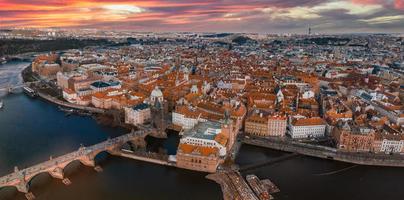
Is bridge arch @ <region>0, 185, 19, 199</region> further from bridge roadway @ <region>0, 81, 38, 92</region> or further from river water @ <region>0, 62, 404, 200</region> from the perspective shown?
bridge roadway @ <region>0, 81, 38, 92</region>

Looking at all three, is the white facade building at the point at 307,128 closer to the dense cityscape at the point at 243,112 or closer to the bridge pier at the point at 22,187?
the dense cityscape at the point at 243,112

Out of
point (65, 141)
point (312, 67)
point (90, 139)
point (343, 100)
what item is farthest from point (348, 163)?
point (312, 67)

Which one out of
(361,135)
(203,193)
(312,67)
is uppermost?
(312,67)

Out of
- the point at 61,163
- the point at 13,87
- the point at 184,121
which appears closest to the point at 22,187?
the point at 61,163

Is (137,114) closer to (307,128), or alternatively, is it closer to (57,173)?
(57,173)

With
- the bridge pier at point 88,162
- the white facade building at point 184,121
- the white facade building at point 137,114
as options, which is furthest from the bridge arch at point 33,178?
the white facade building at point 184,121

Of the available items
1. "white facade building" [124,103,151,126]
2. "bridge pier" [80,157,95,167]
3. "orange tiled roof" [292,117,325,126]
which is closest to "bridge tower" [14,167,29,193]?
"bridge pier" [80,157,95,167]

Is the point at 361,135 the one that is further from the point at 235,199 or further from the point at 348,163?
the point at 235,199
